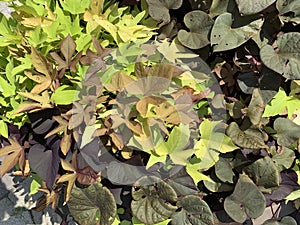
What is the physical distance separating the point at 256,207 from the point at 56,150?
0.64m

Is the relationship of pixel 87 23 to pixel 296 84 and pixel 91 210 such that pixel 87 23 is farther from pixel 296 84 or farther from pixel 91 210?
pixel 296 84

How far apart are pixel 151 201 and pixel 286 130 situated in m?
0.48

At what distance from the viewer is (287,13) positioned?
154 cm

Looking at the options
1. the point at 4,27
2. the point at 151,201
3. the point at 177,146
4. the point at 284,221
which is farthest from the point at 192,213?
the point at 4,27

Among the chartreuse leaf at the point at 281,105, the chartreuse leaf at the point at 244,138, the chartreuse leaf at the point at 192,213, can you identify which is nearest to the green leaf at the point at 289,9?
the chartreuse leaf at the point at 281,105

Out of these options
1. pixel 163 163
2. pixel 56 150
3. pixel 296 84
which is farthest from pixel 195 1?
pixel 56 150

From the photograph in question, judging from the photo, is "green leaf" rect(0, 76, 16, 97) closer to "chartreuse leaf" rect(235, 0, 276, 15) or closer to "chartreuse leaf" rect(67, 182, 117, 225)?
"chartreuse leaf" rect(67, 182, 117, 225)

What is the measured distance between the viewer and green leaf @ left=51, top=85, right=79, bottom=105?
1.38 m

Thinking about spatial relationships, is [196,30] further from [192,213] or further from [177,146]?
[192,213]

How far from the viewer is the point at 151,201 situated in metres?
1.52

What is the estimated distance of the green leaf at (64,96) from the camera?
4.52 feet

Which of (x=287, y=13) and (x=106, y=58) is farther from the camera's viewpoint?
(x=287, y=13)

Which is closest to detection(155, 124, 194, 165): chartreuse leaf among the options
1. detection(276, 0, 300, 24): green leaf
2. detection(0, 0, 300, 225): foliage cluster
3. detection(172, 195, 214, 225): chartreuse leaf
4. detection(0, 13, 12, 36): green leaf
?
detection(0, 0, 300, 225): foliage cluster

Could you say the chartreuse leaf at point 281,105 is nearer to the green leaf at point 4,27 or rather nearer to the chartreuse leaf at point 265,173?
the chartreuse leaf at point 265,173
